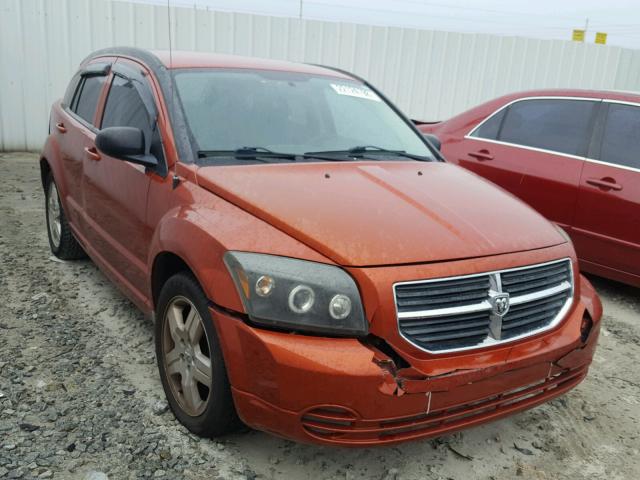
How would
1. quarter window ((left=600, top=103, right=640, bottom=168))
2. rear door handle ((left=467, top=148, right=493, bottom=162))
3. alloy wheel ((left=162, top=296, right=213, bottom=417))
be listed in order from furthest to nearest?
rear door handle ((left=467, top=148, right=493, bottom=162)), quarter window ((left=600, top=103, right=640, bottom=168)), alloy wheel ((left=162, top=296, right=213, bottom=417))

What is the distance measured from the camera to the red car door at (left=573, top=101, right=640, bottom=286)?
4.27m

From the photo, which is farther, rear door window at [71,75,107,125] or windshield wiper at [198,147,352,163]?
rear door window at [71,75,107,125]

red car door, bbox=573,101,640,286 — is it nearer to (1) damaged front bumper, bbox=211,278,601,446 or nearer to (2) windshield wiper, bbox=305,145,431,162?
(2) windshield wiper, bbox=305,145,431,162

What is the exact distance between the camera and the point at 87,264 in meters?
4.63

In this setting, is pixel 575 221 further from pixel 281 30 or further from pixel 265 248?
pixel 281 30

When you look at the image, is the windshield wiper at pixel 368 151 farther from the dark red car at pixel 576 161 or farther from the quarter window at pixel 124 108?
the dark red car at pixel 576 161

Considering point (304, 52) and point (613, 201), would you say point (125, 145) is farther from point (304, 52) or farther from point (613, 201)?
point (304, 52)

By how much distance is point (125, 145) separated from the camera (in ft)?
9.15

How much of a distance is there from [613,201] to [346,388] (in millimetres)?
3255

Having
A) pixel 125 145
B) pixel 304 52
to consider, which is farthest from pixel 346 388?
pixel 304 52

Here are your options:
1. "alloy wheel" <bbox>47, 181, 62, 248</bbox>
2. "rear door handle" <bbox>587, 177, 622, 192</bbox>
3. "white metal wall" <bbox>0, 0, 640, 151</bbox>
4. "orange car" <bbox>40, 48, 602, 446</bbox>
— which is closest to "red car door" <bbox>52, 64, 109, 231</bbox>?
"alloy wheel" <bbox>47, 181, 62, 248</bbox>

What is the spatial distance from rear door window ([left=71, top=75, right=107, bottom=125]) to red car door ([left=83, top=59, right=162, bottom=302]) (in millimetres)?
239

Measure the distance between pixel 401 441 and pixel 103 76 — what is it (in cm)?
308

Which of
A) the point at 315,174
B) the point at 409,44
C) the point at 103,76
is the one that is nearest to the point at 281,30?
the point at 409,44
